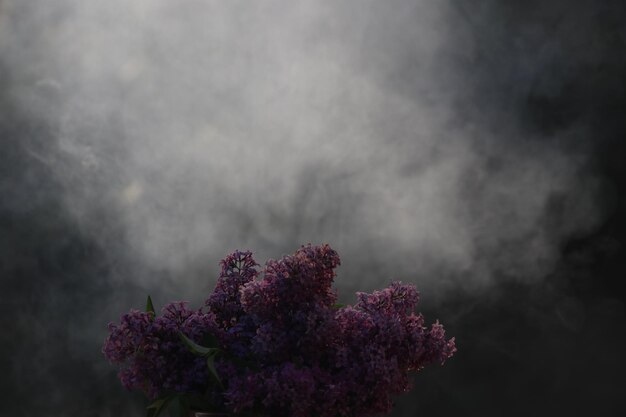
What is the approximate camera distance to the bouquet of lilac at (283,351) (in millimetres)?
1036

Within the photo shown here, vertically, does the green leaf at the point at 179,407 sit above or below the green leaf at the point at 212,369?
below

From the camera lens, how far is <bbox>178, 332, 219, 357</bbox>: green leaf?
1.05 meters

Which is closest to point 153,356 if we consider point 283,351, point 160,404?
point 160,404

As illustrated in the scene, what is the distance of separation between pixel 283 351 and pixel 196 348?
0.12 metres

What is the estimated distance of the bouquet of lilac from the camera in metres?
1.04

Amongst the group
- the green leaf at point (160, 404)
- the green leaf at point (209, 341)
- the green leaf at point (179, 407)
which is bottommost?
the green leaf at point (179, 407)

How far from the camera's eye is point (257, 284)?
1.11 meters

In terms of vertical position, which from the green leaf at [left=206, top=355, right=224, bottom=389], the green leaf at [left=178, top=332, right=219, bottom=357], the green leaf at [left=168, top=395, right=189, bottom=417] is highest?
the green leaf at [left=178, top=332, right=219, bottom=357]

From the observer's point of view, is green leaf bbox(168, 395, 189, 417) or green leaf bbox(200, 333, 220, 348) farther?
green leaf bbox(200, 333, 220, 348)

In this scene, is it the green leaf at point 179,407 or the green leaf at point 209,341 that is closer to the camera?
the green leaf at point 179,407

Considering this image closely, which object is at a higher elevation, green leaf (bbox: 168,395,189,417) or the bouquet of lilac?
the bouquet of lilac

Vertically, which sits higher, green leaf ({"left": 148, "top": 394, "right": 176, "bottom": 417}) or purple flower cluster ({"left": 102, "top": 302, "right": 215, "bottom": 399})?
purple flower cluster ({"left": 102, "top": 302, "right": 215, "bottom": 399})

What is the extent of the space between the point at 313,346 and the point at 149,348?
237 mm

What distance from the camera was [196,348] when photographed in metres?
1.05
